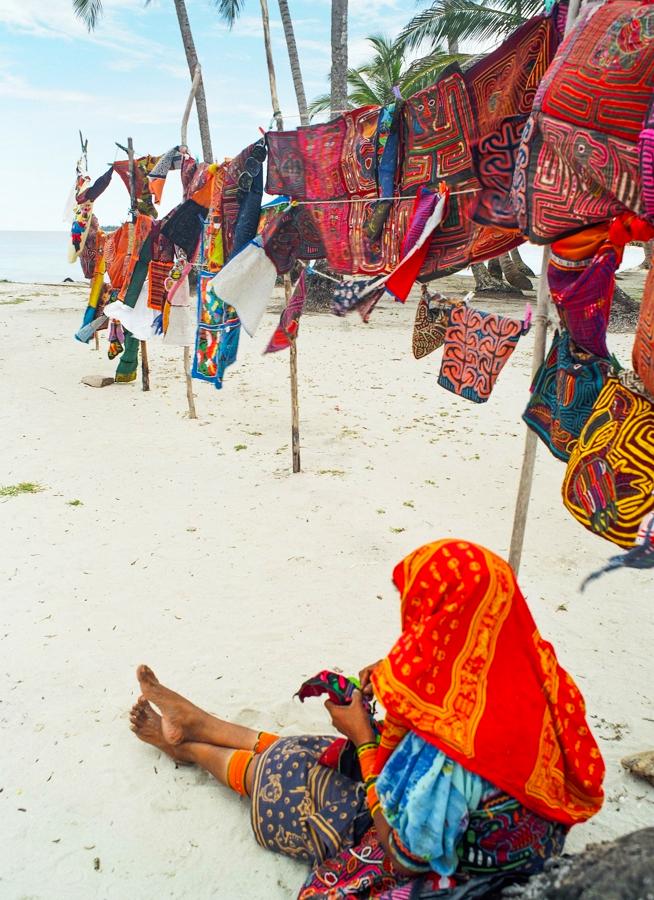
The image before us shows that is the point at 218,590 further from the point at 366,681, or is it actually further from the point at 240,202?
the point at 240,202

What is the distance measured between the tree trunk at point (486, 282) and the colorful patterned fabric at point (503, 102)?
12.5m

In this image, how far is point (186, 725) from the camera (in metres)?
2.38

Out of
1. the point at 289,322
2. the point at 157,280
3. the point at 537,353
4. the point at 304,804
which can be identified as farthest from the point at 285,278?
the point at 304,804

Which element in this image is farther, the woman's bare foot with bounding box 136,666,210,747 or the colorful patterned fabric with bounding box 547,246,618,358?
the woman's bare foot with bounding box 136,666,210,747

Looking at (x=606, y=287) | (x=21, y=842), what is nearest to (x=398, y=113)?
(x=606, y=287)

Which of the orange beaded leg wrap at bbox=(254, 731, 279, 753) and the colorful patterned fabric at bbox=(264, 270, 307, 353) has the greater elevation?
the colorful patterned fabric at bbox=(264, 270, 307, 353)

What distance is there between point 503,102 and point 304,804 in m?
2.72

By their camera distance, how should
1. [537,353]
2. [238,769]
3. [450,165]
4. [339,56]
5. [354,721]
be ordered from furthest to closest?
[339,56], [450,165], [537,353], [238,769], [354,721]

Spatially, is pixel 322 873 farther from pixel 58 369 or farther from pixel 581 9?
pixel 58 369

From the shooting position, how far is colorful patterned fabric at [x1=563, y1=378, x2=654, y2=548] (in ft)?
5.69

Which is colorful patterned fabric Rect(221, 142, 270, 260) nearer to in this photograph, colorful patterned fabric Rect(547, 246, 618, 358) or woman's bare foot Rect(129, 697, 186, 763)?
colorful patterned fabric Rect(547, 246, 618, 358)

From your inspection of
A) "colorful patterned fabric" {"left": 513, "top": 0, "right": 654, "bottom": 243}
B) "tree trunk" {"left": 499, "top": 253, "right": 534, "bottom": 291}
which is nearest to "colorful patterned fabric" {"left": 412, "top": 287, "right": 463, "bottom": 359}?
"colorful patterned fabric" {"left": 513, "top": 0, "right": 654, "bottom": 243}

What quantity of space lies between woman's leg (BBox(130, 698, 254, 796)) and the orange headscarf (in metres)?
0.91

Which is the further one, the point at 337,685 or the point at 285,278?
the point at 285,278
